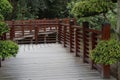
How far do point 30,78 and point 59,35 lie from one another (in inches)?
270

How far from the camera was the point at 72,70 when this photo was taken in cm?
714

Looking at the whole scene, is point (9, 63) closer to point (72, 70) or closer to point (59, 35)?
point (72, 70)

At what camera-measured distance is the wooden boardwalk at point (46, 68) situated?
21.4ft

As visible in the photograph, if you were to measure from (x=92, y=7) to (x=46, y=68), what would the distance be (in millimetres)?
1915

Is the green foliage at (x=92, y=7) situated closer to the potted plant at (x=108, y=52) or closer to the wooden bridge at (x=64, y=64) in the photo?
the wooden bridge at (x=64, y=64)

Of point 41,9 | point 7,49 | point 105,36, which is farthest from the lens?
point 41,9

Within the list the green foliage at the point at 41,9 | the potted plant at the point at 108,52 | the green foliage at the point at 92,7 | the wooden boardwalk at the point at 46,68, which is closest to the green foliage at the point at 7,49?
the wooden boardwalk at the point at 46,68

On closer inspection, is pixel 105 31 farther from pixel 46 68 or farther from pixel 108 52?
pixel 46 68

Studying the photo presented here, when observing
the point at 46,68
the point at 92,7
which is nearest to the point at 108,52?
the point at 92,7

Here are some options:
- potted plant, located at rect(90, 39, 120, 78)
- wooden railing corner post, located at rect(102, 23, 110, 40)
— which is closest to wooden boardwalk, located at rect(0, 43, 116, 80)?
wooden railing corner post, located at rect(102, 23, 110, 40)

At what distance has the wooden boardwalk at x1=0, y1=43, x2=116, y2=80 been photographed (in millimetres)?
6531

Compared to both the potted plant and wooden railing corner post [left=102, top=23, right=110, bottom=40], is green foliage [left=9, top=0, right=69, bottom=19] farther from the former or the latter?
the potted plant

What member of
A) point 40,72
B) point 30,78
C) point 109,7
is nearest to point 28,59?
point 40,72

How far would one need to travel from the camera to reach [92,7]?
6125 mm
